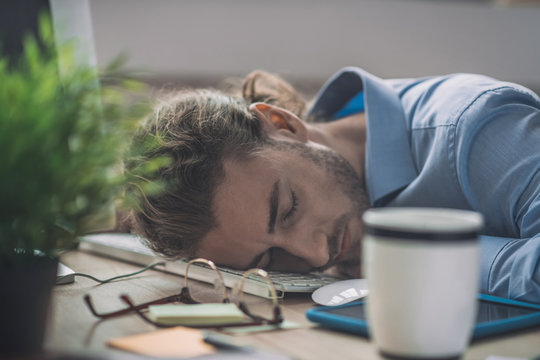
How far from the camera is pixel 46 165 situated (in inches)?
18.7

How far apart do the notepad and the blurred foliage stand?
148mm

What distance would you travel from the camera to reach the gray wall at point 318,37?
2061mm

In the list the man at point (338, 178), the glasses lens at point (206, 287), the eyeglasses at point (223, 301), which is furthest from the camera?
the man at point (338, 178)

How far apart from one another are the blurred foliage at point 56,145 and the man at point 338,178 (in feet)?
1.47

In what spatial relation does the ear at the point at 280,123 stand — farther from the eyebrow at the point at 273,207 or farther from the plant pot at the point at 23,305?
the plant pot at the point at 23,305

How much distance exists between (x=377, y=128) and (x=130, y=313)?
24.4 inches

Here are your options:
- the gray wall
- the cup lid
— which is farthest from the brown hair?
the gray wall

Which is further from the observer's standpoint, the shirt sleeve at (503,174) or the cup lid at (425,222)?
the shirt sleeve at (503,174)

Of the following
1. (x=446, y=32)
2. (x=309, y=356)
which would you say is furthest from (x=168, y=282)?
(x=446, y=32)

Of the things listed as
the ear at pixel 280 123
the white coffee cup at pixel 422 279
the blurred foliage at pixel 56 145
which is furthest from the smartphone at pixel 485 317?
the ear at pixel 280 123

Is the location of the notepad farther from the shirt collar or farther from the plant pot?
the shirt collar

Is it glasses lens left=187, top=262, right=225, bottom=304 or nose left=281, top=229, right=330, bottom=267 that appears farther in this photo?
nose left=281, top=229, right=330, bottom=267

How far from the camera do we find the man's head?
0.96 m

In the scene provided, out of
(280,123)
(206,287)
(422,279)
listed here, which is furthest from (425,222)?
(280,123)
